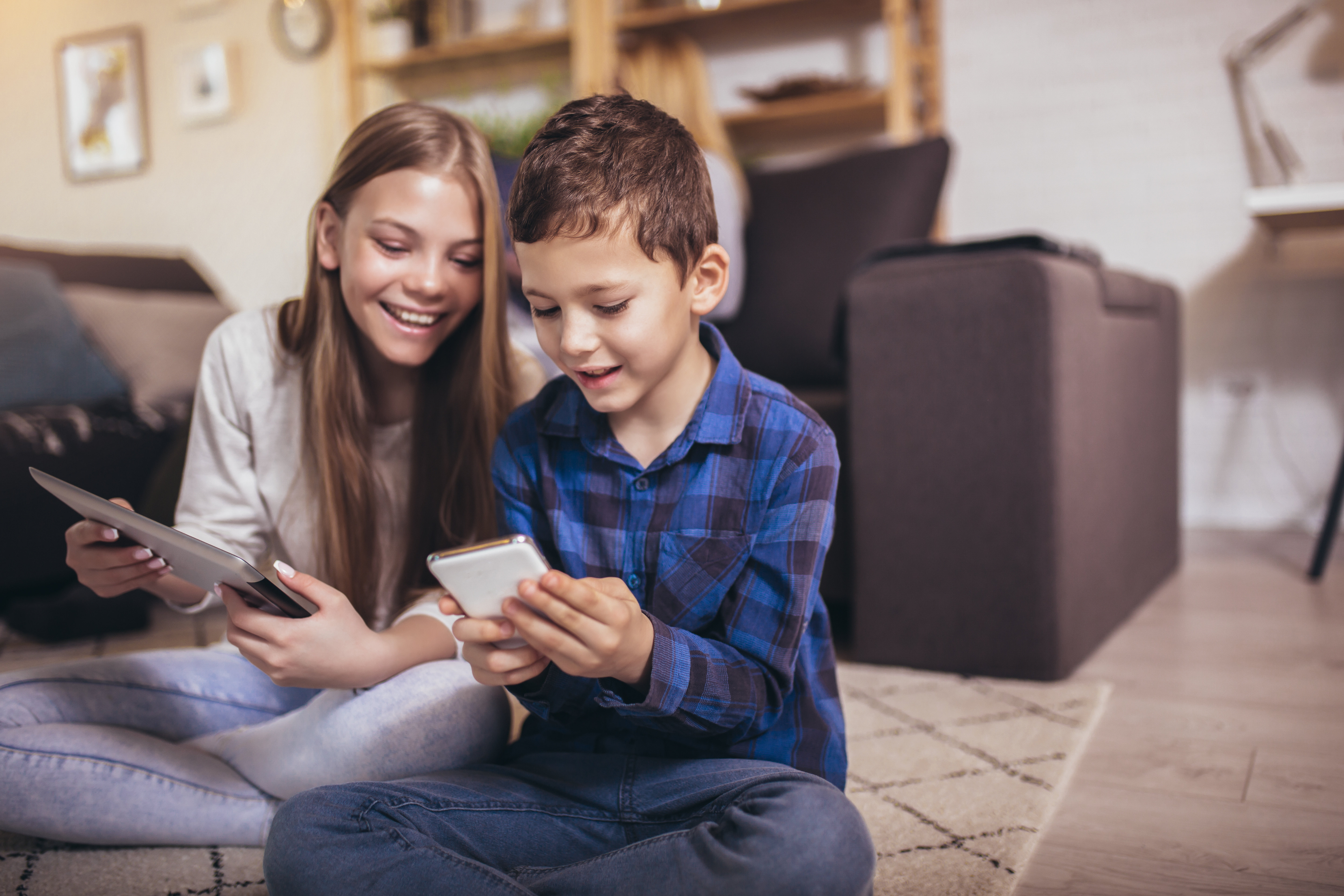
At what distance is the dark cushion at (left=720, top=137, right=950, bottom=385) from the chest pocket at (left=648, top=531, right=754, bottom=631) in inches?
51.3

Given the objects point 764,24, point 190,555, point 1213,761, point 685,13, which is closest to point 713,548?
point 190,555

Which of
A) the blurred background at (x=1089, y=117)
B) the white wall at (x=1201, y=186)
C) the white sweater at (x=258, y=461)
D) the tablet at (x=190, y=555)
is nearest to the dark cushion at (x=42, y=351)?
the blurred background at (x=1089, y=117)

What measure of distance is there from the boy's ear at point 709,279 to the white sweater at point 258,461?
1.11ft

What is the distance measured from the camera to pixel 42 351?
7.22 ft

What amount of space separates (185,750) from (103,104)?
13.2ft

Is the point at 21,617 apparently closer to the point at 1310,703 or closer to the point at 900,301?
the point at 900,301

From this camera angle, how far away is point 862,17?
2920 mm

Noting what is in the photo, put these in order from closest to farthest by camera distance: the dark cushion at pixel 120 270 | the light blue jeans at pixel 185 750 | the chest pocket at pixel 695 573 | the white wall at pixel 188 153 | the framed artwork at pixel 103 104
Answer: the chest pocket at pixel 695 573, the light blue jeans at pixel 185 750, the dark cushion at pixel 120 270, the white wall at pixel 188 153, the framed artwork at pixel 103 104

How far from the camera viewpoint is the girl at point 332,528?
2.96 ft

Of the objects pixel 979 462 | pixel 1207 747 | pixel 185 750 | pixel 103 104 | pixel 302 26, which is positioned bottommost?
pixel 1207 747

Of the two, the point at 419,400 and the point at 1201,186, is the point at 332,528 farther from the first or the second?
the point at 1201,186

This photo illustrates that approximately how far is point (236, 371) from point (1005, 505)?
1.01 metres

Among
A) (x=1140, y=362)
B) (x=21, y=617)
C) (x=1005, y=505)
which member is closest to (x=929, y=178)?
(x=1140, y=362)

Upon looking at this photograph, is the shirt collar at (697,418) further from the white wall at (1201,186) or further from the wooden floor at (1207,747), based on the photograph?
the white wall at (1201,186)
